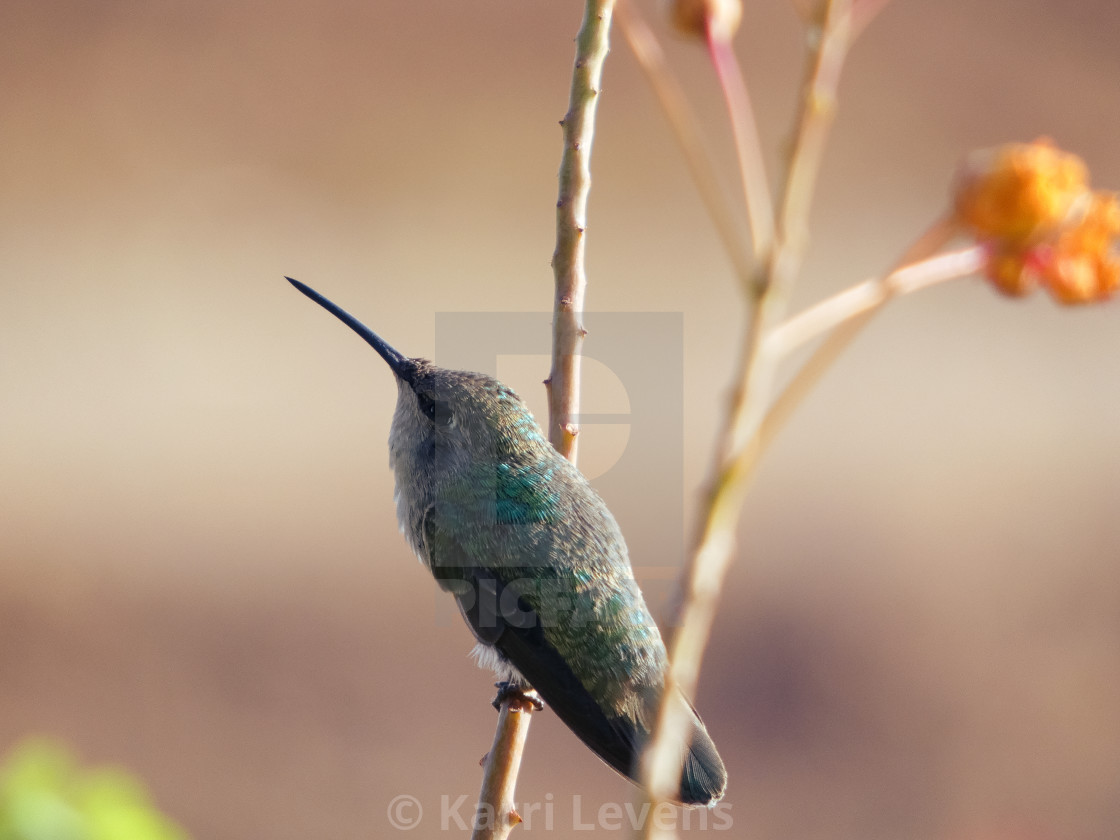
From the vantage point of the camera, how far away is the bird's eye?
2.27m

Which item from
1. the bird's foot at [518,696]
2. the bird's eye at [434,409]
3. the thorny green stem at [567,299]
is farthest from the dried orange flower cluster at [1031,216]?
the bird's eye at [434,409]

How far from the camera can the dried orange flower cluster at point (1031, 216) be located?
1.83ft

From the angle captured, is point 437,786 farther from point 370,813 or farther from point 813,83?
point 813,83

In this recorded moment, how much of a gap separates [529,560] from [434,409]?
424mm

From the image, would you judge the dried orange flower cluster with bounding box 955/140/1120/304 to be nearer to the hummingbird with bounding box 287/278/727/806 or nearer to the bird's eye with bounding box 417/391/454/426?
the hummingbird with bounding box 287/278/727/806

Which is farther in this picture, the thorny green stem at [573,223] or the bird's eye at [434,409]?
the bird's eye at [434,409]

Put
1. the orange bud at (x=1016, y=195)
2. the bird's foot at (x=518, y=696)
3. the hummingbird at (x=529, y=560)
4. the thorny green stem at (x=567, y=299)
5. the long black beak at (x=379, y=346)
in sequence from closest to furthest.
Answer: the orange bud at (x=1016, y=195), the thorny green stem at (x=567, y=299), the bird's foot at (x=518, y=696), the hummingbird at (x=529, y=560), the long black beak at (x=379, y=346)

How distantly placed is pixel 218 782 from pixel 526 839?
1.48 metres

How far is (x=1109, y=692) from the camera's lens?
5.33 meters

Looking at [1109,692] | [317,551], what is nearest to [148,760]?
[317,551]
